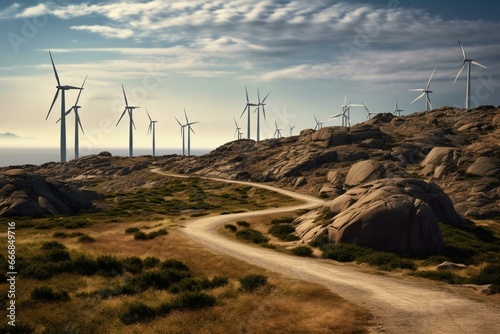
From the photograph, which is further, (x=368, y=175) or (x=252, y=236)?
(x=368, y=175)

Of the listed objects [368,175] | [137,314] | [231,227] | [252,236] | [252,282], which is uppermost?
[368,175]

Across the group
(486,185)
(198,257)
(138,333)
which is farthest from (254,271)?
(486,185)

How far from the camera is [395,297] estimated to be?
2486cm

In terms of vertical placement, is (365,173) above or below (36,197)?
above

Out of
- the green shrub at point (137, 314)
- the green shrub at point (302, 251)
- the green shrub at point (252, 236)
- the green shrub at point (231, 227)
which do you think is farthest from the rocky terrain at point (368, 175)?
the green shrub at point (137, 314)

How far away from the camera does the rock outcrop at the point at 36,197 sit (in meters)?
64.5

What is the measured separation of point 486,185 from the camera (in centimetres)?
7662

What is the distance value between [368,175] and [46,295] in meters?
78.8

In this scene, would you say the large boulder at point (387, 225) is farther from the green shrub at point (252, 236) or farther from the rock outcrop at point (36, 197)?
the rock outcrop at point (36, 197)

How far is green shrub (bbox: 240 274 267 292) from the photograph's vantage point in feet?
87.0


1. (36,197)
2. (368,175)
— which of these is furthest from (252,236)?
(368,175)

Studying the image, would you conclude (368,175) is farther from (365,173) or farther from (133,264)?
(133,264)

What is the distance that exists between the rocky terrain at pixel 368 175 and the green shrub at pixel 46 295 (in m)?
26.5

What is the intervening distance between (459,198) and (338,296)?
2361 inches
